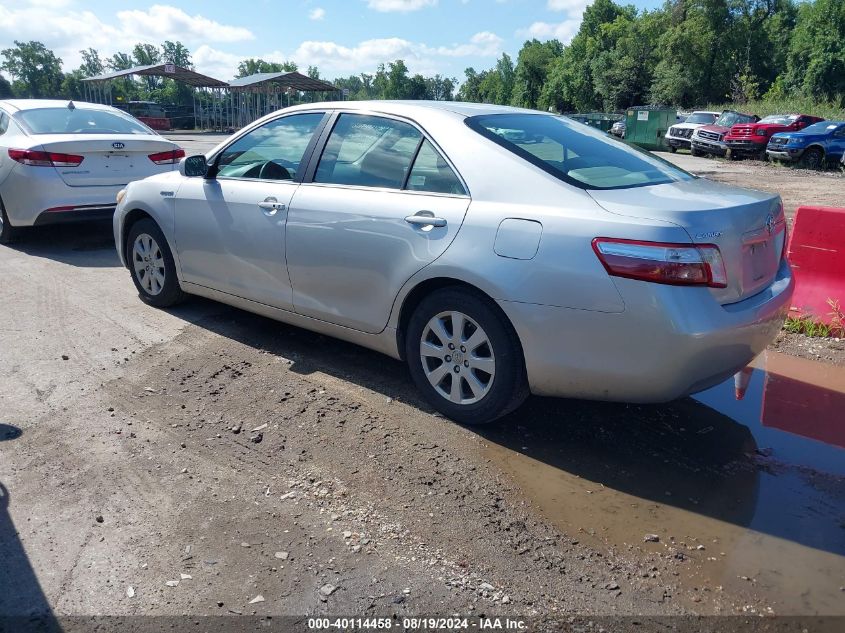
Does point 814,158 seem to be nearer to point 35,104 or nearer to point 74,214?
point 35,104

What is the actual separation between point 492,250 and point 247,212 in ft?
6.56

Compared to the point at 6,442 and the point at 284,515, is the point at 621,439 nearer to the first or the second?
the point at 284,515

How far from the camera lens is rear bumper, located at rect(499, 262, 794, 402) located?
3.18 m

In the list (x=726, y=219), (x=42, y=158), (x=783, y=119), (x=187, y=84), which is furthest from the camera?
(x=187, y=84)

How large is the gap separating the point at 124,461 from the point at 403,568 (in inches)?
64.3

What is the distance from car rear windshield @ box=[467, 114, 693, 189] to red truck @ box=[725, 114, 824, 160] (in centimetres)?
2448

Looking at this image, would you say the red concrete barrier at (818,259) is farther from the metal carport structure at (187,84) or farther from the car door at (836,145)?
the metal carport structure at (187,84)

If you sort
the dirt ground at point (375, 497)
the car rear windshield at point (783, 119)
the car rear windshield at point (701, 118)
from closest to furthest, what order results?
the dirt ground at point (375, 497), the car rear windshield at point (783, 119), the car rear windshield at point (701, 118)

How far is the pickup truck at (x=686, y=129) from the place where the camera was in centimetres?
3059

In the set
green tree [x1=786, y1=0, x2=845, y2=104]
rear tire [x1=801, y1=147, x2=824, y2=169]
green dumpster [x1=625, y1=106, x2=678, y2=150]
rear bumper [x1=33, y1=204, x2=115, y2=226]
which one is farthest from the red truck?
green tree [x1=786, y1=0, x2=845, y2=104]

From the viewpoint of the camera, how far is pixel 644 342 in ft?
10.6

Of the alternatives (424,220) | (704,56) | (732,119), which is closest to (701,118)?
(732,119)

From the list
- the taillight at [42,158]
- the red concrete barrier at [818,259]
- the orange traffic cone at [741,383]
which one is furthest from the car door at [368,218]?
the taillight at [42,158]

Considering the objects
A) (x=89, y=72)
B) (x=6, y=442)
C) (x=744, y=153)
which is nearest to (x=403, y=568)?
(x=6, y=442)
